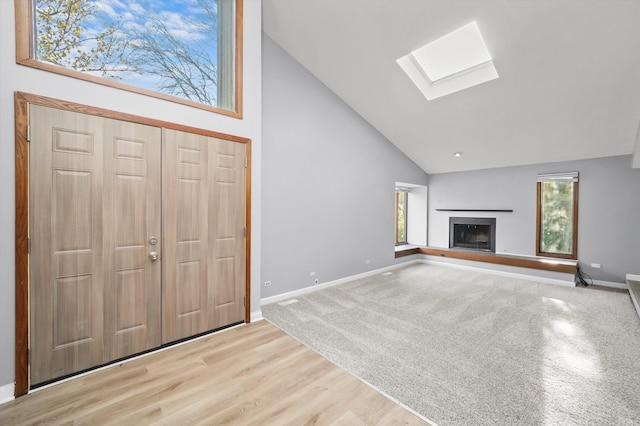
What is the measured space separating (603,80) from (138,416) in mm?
5605

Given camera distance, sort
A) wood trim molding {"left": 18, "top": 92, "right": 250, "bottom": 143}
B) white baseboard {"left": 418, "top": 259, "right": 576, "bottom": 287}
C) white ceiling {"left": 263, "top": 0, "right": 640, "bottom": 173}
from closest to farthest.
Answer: wood trim molding {"left": 18, "top": 92, "right": 250, "bottom": 143}
white ceiling {"left": 263, "top": 0, "right": 640, "bottom": 173}
white baseboard {"left": 418, "top": 259, "right": 576, "bottom": 287}

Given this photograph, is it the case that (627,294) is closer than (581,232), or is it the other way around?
(627,294)

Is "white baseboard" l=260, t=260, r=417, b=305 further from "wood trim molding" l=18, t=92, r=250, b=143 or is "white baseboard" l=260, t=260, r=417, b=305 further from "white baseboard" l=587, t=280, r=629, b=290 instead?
"white baseboard" l=587, t=280, r=629, b=290

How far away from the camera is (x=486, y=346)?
2514 millimetres

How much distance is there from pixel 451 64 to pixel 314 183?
263 cm

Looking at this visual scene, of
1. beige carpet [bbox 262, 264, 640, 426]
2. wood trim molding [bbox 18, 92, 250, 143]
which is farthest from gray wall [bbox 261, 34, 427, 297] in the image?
wood trim molding [bbox 18, 92, 250, 143]

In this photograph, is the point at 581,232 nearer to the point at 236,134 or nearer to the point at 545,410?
the point at 545,410

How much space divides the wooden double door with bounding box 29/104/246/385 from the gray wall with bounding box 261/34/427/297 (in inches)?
33.4

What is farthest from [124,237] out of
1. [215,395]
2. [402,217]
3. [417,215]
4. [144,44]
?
[417,215]

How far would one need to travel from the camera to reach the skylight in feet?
10.5

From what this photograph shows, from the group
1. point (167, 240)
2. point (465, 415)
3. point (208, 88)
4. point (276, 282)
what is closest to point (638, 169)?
point (465, 415)

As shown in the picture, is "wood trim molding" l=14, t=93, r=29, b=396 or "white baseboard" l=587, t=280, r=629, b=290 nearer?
"wood trim molding" l=14, t=93, r=29, b=396

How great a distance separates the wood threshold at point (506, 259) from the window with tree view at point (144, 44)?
4963 millimetres

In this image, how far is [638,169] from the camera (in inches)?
165
